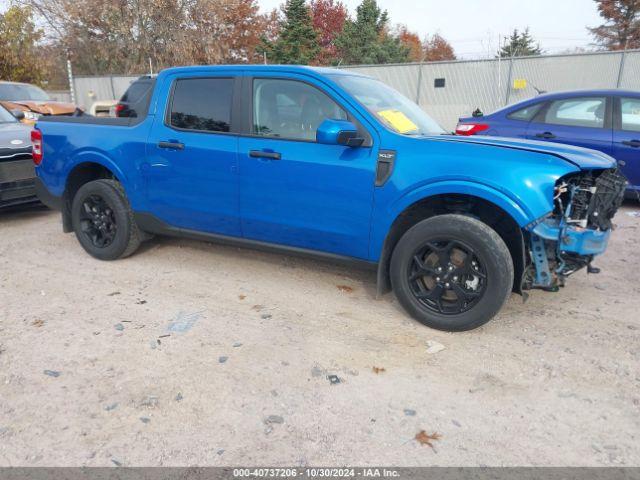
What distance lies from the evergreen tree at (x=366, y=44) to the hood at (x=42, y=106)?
26090mm

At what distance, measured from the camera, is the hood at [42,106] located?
43.7 feet

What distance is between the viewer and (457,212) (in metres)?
3.69

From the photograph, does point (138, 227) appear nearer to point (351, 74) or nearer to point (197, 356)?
point (197, 356)

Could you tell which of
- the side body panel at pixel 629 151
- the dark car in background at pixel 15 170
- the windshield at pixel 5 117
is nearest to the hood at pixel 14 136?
the dark car in background at pixel 15 170

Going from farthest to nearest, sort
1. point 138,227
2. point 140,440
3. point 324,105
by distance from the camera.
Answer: point 138,227 < point 324,105 < point 140,440

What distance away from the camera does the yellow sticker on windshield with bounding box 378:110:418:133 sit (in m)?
3.79

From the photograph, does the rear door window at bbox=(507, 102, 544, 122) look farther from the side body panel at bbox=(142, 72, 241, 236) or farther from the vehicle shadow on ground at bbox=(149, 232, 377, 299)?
the side body panel at bbox=(142, 72, 241, 236)

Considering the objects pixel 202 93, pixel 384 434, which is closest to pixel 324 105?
pixel 202 93

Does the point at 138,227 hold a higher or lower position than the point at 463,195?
lower

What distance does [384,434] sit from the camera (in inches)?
99.3

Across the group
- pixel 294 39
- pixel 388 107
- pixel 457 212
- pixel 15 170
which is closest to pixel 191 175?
pixel 388 107

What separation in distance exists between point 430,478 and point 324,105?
271cm

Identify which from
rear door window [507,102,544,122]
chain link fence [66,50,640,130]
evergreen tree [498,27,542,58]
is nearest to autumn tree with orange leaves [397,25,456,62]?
evergreen tree [498,27,542,58]

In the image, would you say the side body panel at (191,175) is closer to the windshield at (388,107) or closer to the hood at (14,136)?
the windshield at (388,107)
